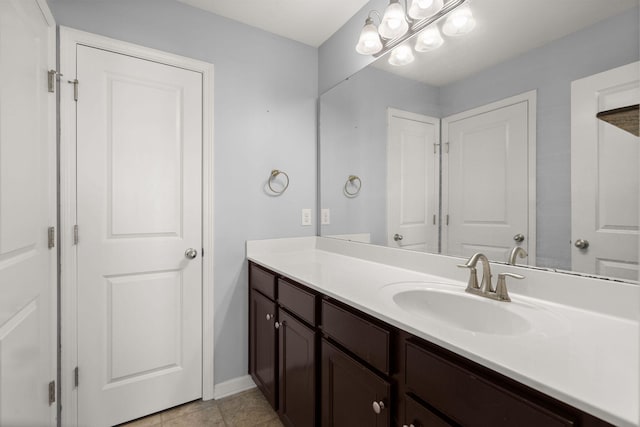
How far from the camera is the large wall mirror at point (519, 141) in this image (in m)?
0.90

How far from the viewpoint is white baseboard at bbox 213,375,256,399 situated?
74.8 inches

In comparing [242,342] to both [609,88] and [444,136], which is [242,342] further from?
[609,88]

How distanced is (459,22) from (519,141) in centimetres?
60

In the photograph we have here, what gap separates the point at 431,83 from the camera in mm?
1458

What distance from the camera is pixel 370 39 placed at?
1.66m

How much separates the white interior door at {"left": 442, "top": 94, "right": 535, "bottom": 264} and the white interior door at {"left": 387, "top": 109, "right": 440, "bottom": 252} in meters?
0.06

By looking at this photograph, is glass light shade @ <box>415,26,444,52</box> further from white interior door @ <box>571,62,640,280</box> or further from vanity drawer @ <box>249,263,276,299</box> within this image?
vanity drawer @ <box>249,263,276,299</box>

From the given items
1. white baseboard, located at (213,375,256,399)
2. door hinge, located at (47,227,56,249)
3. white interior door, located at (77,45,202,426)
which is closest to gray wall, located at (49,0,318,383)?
white baseboard, located at (213,375,256,399)

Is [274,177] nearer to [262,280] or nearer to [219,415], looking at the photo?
[262,280]

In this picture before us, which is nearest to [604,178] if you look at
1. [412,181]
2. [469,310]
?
[469,310]

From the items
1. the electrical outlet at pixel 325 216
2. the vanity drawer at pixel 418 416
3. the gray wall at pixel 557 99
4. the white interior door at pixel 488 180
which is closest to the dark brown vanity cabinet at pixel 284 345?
the vanity drawer at pixel 418 416

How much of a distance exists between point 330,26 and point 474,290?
1.85 metres

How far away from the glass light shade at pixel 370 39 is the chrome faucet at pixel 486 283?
49.4 inches

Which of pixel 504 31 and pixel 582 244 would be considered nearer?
pixel 582 244
